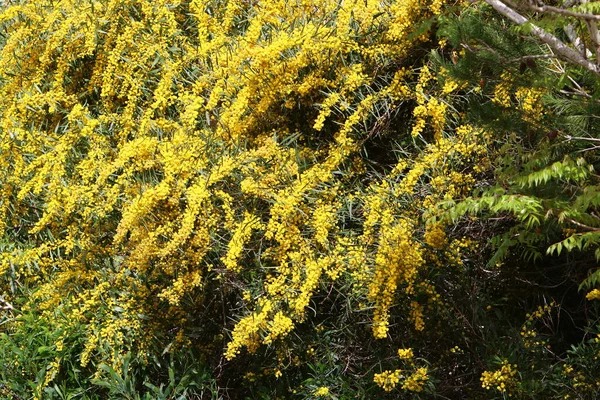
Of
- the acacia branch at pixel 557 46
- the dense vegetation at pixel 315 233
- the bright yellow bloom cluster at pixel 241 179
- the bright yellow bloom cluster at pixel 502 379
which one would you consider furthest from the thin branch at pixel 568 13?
the bright yellow bloom cluster at pixel 502 379

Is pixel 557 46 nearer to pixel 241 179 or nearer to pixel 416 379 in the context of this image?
pixel 416 379

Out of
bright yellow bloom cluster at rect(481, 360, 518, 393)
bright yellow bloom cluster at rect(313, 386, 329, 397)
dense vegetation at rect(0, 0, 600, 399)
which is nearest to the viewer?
bright yellow bloom cluster at rect(481, 360, 518, 393)

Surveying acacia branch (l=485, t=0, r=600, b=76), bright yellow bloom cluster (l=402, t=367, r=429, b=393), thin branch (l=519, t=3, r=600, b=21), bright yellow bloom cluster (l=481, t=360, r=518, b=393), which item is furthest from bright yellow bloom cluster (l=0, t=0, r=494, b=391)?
thin branch (l=519, t=3, r=600, b=21)

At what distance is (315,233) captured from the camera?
171 inches

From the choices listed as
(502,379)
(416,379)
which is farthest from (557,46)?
(416,379)

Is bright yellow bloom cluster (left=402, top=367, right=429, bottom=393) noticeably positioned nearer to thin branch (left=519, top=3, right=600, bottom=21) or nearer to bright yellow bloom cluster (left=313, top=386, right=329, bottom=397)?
bright yellow bloom cluster (left=313, top=386, right=329, bottom=397)

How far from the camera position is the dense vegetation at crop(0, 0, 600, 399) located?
402 centimetres

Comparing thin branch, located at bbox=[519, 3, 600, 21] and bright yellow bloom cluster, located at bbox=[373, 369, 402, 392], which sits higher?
thin branch, located at bbox=[519, 3, 600, 21]

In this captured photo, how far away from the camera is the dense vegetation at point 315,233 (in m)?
4.02

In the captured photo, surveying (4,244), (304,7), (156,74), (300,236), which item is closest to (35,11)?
(156,74)

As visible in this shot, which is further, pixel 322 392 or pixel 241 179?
pixel 241 179

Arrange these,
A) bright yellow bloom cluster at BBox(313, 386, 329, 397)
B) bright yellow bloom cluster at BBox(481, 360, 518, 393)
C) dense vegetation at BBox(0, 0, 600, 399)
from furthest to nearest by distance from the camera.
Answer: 1. bright yellow bloom cluster at BBox(313, 386, 329, 397)
2. dense vegetation at BBox(0, 0, 600, 399)
3. bright yellow bloom cluster at BBox(481, 360, 518, 393)

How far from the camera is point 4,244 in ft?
17.6

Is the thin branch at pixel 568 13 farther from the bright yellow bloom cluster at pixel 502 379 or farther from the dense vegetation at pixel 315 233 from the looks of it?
the bright yellow bloom cluster at pixel 502 379
